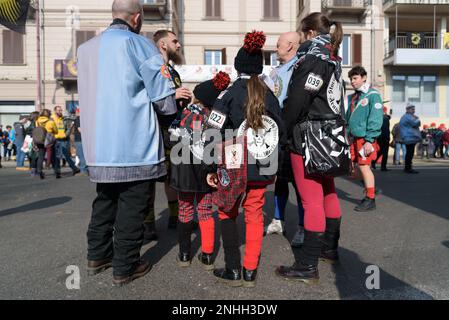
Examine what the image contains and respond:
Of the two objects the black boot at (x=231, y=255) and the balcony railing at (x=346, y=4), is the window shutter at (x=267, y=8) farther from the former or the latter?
the black boot at (x=231, y=255)

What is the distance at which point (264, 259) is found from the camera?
133 inches

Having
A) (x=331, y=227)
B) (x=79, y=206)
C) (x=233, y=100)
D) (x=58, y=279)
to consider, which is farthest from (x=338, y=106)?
(x=79, y=206)

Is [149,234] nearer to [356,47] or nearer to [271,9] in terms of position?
[356,47]

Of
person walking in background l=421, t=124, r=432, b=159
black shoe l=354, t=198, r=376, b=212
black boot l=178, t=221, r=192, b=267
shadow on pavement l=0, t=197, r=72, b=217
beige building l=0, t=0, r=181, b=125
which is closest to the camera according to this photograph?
black boot l=178, t=221, r=192, b=267

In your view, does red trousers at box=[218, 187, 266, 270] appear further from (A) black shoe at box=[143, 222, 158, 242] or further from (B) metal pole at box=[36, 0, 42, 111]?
(B) metal pole at box=[36, 0, 42, 111]

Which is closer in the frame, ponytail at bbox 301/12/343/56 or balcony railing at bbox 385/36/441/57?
ponytail at bbox 301/12/343/56

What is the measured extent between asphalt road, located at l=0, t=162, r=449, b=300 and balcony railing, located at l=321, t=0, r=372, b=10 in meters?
19.2

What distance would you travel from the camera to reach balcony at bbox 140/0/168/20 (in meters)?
21.1

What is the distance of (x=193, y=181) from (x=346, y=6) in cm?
2274

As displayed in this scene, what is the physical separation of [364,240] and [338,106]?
168 cm

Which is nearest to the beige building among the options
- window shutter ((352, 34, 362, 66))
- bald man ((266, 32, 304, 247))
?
window shutter ((352, 34, 362, 66))

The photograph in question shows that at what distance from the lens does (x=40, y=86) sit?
72.0 ft

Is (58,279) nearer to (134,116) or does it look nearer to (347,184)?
(134,116)

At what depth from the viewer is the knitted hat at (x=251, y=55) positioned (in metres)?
2.75
